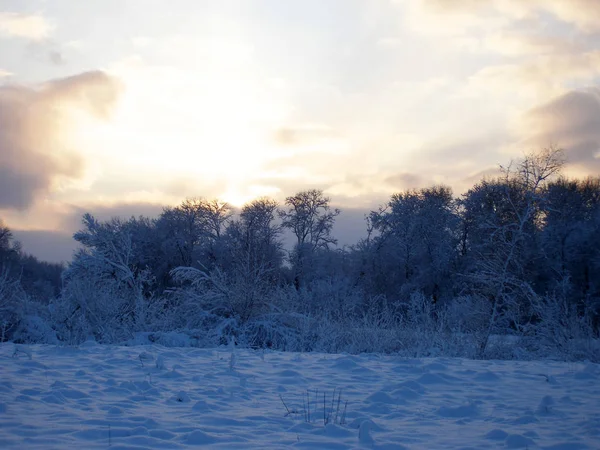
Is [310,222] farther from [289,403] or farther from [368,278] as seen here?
[289,403]

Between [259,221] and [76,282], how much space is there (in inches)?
999

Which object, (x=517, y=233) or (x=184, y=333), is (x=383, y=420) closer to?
(x=517, y=233)

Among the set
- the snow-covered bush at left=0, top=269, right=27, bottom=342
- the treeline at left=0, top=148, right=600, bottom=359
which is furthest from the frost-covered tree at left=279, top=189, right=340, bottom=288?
the snow-covered bush at left=0, top=269, right=27, bottom=342

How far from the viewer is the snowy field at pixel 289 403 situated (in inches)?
174

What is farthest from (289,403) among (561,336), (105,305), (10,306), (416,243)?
(416,243)

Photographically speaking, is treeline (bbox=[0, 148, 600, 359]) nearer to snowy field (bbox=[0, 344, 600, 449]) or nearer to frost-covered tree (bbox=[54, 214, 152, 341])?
frost-covered tree (bbox=[54, 214, 152, 341])

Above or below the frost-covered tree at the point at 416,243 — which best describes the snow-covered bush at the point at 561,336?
below

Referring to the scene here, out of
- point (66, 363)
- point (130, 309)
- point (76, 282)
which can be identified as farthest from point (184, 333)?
point (66, 363)

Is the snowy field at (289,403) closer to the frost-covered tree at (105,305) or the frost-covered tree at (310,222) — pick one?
the frost-covered tree at (105,305)

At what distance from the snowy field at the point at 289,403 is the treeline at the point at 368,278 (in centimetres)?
441

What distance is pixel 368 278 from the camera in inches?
1496

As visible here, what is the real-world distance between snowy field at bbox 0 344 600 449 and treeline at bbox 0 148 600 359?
14.5 feet

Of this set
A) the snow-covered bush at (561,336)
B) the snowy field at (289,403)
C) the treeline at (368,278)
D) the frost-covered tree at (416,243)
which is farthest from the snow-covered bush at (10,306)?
the frost-covered tree at (416,243)

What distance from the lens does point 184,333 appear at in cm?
1545
